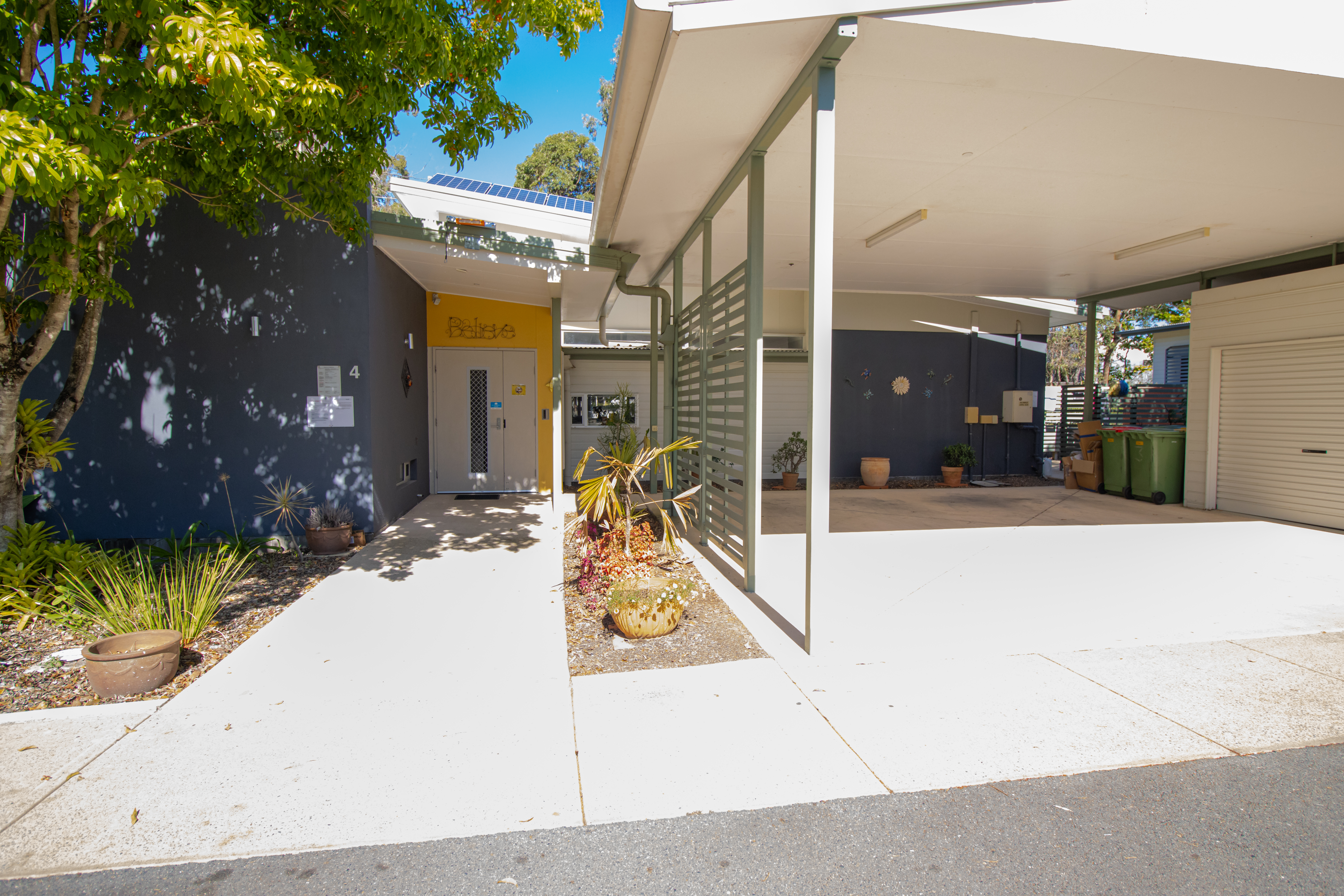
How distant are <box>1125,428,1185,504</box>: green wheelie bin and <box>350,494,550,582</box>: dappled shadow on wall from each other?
7.89 metres

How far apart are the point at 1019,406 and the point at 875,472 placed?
9.83 feet

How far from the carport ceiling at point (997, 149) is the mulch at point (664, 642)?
117 inches

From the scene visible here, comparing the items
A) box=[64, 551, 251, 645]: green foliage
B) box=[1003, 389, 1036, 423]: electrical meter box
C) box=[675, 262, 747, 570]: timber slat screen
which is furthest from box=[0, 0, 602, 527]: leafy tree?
box=[1003, 389, 1036, 423]: electrical meter box

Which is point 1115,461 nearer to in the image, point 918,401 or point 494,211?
point 918,401

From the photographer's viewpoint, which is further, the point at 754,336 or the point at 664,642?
the point at 754,336

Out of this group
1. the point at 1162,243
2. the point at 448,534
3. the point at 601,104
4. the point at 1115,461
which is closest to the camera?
the point at 448,534

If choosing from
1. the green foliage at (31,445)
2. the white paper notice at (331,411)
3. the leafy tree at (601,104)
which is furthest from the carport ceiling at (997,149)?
the leafy tree at (601,104)

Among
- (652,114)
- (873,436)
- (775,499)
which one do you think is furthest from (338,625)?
(873,436)

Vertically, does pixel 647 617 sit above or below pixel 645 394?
below

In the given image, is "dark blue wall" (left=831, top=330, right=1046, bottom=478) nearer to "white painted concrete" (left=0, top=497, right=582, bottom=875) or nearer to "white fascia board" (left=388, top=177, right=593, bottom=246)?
"white fascia board" (left=388, top=177, right=593, bottom=246)

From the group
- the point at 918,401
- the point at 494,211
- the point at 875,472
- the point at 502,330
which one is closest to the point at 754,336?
the point at 502,330

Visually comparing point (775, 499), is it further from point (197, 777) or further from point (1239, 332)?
point (197, 777)

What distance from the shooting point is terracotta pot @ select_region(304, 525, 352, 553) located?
5895 mm

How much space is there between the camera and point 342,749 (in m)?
2.65
